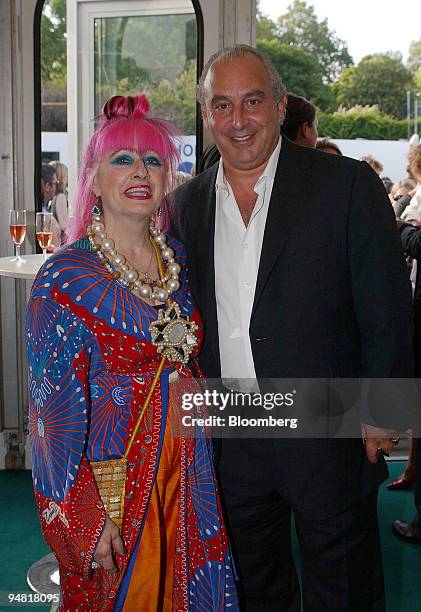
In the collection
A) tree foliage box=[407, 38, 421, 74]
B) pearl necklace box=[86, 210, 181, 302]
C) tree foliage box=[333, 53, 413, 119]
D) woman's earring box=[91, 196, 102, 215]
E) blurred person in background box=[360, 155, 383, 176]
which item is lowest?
pearl necklace box=[86, 210, 181, 302]

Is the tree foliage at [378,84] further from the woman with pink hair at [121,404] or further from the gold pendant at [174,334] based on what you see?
the gold pendant at [174,334]

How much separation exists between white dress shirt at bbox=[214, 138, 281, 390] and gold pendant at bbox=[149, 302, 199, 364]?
186mm

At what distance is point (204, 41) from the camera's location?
363cm

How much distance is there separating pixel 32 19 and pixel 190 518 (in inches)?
115

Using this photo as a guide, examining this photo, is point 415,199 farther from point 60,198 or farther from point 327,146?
point 60,198

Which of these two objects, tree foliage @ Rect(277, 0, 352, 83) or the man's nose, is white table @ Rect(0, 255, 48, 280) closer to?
the man's nose

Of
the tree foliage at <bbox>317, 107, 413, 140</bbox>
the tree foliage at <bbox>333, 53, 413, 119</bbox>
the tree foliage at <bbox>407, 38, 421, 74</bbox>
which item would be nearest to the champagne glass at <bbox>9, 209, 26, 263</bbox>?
the tree foliage at <bbox>317, 107, 413, 140</bbox>

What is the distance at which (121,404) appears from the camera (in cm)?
156

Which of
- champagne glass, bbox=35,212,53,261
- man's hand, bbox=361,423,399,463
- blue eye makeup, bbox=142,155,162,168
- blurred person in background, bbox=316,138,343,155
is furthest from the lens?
blurred person in background, bbox=316,138,343,155

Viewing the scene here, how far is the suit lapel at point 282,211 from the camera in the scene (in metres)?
1.76

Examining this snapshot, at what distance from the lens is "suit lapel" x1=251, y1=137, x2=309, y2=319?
1760 mm

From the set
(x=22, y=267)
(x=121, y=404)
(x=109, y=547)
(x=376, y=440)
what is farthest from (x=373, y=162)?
(x=109, y=547)

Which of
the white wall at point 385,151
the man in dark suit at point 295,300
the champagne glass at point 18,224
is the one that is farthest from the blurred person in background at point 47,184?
the man in dark suit at point 295,300

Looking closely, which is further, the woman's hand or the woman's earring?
the woman's earring
